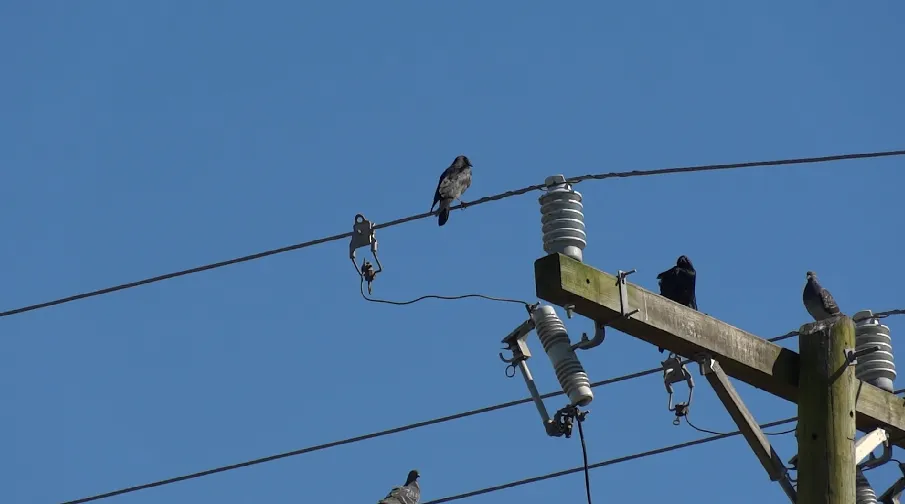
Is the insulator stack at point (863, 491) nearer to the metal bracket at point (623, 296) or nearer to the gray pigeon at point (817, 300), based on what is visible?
the metal bracket at point (623, 296)

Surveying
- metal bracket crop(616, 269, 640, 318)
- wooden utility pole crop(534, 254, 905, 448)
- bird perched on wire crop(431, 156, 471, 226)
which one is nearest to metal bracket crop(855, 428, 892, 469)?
wooden utility pole crop(534, 254, 905, 448)

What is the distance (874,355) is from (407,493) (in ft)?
20.4

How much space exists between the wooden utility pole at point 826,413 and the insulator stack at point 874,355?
63 centimetres

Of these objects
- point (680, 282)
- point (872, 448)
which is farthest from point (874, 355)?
point (680, 282)

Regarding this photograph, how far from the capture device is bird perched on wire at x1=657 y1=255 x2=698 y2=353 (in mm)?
13547

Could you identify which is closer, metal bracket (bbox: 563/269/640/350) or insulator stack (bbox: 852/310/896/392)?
metal bracket (bbox: 563/269/640/350)

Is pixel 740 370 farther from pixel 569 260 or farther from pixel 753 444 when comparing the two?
pixel 569 260

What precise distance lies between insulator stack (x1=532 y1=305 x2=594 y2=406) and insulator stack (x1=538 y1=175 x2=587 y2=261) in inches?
19.5

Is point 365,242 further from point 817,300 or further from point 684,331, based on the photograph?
point 817,300

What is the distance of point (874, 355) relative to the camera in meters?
8.12

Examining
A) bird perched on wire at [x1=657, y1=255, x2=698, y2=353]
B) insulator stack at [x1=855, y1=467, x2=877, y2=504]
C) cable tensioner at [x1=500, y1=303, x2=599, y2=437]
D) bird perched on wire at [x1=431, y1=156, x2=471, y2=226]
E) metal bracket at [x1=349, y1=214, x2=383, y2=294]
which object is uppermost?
bird perched on wire at [x1=431, y1=156, x2=471, y2=226]

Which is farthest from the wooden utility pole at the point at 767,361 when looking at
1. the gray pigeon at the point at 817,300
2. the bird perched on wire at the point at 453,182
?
the bird perched on wire at the point at 453,182

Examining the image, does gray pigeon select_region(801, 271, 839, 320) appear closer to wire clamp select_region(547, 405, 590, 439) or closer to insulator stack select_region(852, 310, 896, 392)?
insulator stack select_region(852, 310, 896, 392)

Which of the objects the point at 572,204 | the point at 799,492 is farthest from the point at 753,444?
the point at 572,204
